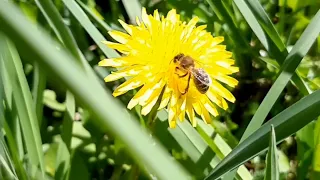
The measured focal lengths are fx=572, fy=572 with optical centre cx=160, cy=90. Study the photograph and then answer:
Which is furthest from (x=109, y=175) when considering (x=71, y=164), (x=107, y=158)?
(x=71, y=164)

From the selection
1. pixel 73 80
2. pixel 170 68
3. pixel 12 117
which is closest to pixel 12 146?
pixel 12 117

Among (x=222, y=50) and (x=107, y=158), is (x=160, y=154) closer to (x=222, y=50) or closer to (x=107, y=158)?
(x=222, y=50)

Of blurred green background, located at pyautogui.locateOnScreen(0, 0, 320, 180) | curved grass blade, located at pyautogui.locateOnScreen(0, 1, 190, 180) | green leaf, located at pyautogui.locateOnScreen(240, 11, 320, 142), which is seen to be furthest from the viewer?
green leaf, located at pyautogui.locateOnScreen(240, 11, 320, 142)

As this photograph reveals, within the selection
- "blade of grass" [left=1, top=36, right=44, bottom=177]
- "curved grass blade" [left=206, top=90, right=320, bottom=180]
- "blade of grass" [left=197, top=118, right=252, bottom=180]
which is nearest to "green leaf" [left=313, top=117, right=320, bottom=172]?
"blade of grass" [left=197, top=118, right=252, bottom=180]

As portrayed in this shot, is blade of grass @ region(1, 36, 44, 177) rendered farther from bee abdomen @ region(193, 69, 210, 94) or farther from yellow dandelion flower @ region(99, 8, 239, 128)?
bee abdomen @ region(193, 69, 210, 94)

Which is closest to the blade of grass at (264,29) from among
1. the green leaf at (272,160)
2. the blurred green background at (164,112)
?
the blurred green background at (164,112)

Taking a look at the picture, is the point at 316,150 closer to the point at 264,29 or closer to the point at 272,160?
the point at 264,29

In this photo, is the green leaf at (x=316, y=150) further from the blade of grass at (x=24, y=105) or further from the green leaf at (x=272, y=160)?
the blade of grass at (x=24, y=105)

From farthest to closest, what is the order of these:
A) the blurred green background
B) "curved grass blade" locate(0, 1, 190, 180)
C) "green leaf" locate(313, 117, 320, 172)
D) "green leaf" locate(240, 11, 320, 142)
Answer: "green leaf" locate(313, 117, 320, 172), "green leaf" locate(240, 11, 320, 142), the blurred green background, "curved grass blade" locate(0, 1, 190, 180)
